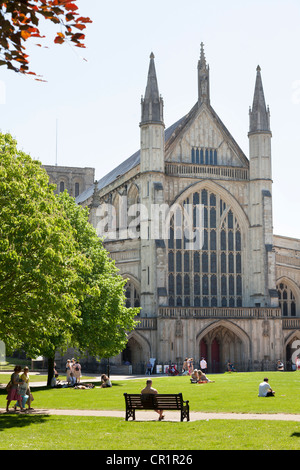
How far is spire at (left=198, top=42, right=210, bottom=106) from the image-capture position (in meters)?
56.6

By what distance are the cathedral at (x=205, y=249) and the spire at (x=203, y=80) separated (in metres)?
0.09

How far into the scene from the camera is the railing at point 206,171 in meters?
53.8

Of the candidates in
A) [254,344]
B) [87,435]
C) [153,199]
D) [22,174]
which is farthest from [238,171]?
[87,435]

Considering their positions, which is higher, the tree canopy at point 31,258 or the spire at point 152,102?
the spire at point 152,102

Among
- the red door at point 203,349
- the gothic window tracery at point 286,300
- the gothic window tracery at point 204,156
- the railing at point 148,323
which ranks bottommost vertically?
the red door at point 203,349

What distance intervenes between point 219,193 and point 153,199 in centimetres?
604

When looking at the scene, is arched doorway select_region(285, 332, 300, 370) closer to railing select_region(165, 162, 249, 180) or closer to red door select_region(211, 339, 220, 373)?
red door select_region(211, 339, 220, 373)

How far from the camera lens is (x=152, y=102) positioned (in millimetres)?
53750

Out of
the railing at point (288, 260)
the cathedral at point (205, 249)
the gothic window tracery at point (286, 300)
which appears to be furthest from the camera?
the gothic window tracery at point (286, 300)

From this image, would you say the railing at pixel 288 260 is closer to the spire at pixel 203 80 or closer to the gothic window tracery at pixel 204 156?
the gothic window tracery at pixel 204 156

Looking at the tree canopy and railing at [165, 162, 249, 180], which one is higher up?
railing at [165, 162, 249, 180]

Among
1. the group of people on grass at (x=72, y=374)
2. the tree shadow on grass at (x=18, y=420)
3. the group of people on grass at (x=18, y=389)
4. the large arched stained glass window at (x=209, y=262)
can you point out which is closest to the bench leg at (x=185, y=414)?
the tree shadow on grass at (x=18, y=420)

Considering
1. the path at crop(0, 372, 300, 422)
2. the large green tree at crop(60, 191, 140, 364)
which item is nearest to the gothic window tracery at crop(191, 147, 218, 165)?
the large green tree at crop(60, 191, 140, 364)

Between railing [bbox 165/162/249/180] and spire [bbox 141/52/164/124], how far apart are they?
3.65 m
